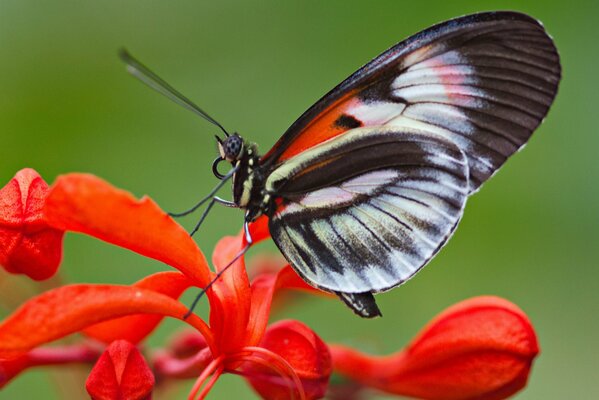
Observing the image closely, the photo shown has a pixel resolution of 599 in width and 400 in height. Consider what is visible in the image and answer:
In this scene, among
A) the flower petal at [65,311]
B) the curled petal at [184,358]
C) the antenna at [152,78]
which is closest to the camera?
the flower petal at [65,311]

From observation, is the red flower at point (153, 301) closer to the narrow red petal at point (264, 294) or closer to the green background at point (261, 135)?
the narrow red petal at point (264, 294)

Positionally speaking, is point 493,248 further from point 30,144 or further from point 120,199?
point 120,199

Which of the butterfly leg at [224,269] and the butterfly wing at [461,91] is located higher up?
the butterfly wing at [461,91]

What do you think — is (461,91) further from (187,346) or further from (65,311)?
(65,311)

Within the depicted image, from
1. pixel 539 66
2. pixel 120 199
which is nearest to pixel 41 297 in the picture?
pixel 120 199

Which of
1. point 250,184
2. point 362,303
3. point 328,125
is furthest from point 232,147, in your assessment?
point 362,303

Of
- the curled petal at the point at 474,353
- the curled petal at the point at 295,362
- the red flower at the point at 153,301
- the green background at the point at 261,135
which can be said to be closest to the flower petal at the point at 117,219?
the red flower at the point at 153,301
